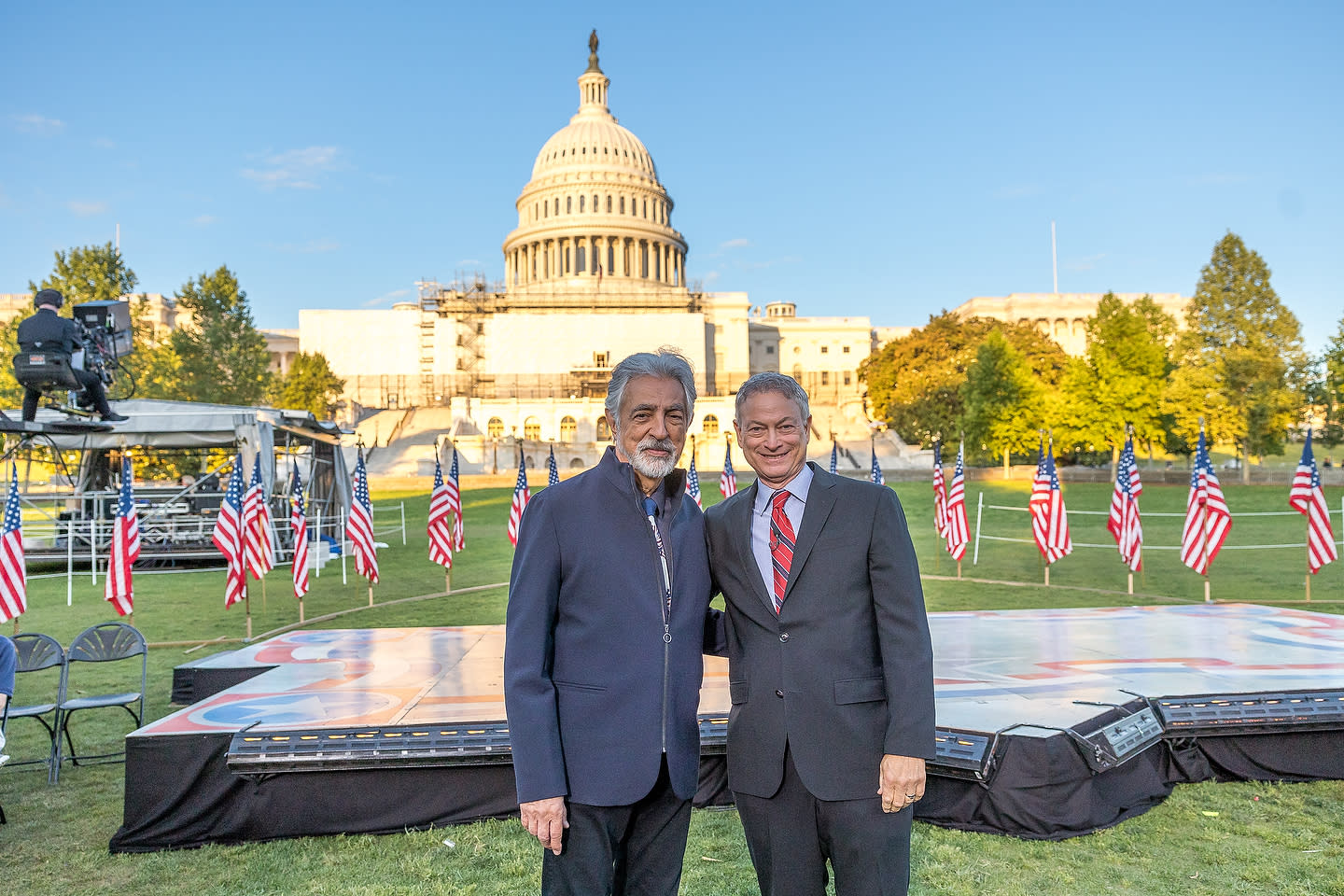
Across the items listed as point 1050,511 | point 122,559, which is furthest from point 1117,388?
point 122,559

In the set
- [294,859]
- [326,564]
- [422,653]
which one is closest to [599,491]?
[294,859]

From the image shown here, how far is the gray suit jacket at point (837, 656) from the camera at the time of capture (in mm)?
2619

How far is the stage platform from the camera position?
4762 mm

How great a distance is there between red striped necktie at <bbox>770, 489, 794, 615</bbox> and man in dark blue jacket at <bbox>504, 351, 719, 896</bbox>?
0.22 m

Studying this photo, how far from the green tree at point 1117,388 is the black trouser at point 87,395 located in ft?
117

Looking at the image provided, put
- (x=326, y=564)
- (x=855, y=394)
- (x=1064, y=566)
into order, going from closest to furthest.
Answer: (x=1064, y=566)
(x=326, y=564)
(x=855, y=394)

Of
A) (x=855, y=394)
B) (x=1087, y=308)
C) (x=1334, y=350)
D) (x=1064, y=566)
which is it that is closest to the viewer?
(x=1064, y=566)

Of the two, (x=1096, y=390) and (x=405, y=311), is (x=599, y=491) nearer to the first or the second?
(x=1096, y=390)

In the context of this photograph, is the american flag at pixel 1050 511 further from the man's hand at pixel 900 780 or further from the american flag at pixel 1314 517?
the man's hand at pixel 900 780

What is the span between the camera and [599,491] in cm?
273

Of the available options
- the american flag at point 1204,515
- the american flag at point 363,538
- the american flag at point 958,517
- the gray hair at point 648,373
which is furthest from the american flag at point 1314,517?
the american flag at point 363,538

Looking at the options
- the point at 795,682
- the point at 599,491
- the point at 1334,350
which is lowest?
the point at 795,682

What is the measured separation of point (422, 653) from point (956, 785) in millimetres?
4293

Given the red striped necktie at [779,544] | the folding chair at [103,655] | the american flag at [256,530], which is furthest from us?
the american flag at [256,530]
